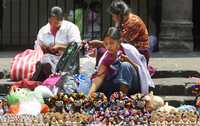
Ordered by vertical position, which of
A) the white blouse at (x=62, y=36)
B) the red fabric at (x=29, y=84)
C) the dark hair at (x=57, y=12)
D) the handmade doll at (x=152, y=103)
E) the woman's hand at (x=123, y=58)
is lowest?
the red fabric at (x=29, y=84)

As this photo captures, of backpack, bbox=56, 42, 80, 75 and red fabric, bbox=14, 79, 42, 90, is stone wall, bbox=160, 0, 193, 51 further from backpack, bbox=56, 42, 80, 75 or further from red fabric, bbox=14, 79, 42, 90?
red fabric, bbox=14, 79, 42, 90

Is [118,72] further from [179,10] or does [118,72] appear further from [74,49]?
[179,10]

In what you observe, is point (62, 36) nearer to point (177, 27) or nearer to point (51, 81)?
point (51, 81)

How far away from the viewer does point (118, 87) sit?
839 cm

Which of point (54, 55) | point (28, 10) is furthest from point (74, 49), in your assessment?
point (28, 10)

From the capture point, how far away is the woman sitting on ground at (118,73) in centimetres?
836

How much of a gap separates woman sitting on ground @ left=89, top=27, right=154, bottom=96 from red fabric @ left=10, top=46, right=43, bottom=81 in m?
2.04

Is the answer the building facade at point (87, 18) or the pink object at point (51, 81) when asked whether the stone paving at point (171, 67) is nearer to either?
the pink object at point (51, 81)

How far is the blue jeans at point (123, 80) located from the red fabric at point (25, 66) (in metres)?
2.18

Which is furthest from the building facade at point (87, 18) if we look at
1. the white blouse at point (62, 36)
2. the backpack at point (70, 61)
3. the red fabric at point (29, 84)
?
the red fabric at point (29, 84)

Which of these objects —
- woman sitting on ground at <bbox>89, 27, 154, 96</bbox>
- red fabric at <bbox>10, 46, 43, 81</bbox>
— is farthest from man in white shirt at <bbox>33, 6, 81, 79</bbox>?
woman sitting on ground at <bbox>89, 27, 154, 96</bbox>

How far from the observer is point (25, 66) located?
412 inches

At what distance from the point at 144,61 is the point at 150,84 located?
0.31m

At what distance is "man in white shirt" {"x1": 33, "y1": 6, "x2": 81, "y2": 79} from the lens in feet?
33.4
